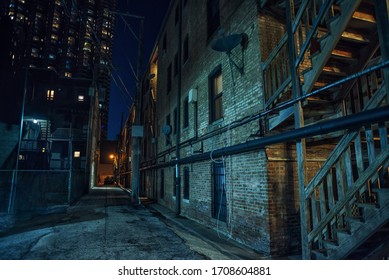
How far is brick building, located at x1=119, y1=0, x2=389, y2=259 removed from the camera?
366 centimetres

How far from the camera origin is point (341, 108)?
501cm

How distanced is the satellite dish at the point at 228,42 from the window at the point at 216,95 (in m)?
1.73

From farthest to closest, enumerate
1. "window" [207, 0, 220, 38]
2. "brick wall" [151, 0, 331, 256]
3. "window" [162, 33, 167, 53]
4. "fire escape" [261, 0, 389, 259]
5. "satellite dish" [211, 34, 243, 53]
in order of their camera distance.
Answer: "window" [162, 33, 167, 53] < "window" [207, 0, 220, 38] < "satellite dish" [211, 34, 243, 53] < "brick wall" [151, 0, 331, 256] < "fire escape" [261, 0, 389, 259]

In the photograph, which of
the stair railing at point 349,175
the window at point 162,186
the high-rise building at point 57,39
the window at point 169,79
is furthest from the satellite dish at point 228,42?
the high-rise building at point 57,39

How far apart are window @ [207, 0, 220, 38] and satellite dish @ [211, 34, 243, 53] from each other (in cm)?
277

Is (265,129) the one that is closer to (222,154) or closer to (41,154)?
(222,154)

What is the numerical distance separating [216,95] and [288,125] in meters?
3.51

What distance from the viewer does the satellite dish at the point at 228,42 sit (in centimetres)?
594

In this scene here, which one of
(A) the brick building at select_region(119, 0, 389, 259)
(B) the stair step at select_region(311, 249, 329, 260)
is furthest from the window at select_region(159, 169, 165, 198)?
(B) the stair step at select_region(311, 249, 329, 260)

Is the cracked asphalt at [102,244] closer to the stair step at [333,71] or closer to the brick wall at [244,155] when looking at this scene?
the brick wall at [244,155]

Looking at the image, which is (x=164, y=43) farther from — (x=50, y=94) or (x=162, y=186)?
(x=50, y=94)

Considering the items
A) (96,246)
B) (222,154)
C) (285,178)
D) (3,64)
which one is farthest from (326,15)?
(3,64)

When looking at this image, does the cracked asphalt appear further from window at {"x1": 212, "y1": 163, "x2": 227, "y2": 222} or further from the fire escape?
the fire escape
